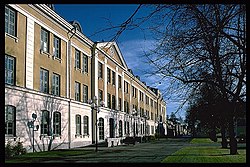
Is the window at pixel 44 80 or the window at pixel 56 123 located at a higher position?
the window at pixel 44 80

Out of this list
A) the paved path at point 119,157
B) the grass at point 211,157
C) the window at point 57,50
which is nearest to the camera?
the grass at point 211,157

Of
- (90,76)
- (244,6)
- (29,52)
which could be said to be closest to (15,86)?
(29,52)

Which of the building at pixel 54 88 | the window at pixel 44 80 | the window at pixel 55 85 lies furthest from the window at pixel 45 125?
the window at pixel 55 85

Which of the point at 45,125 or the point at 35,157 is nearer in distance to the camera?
the point at 35,157

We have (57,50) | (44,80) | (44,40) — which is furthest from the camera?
(44,80)

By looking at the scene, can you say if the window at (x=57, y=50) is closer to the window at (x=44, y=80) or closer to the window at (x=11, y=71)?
the window at (x=44, y=80)

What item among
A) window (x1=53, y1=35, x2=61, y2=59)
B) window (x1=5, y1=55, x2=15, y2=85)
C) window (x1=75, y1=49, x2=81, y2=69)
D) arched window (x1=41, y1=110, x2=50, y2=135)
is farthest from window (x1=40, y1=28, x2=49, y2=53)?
arched window (x1=41, y1=110, x2=50, y2=135)

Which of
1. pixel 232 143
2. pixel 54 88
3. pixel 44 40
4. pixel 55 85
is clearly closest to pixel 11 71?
pixel 44 40

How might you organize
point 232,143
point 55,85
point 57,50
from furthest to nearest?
1. point 55,85
2. point 57,50
3. point 232,143

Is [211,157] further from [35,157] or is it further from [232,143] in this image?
[35,157]

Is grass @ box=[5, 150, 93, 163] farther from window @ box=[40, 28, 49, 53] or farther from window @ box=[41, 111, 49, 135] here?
window @ box=[40, 28, 49, 53]
